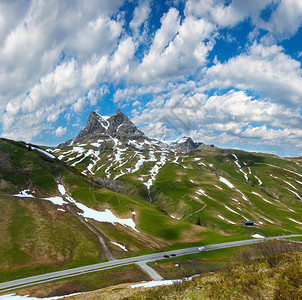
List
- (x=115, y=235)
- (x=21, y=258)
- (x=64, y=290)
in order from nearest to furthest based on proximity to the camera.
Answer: (x=64, y=290) < (x=21, y=258) < (x=115, y=235)

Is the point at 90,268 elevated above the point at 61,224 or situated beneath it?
situated beneath

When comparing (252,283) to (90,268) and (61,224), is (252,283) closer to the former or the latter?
(90,268)

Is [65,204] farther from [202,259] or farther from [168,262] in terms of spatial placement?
[202,259]

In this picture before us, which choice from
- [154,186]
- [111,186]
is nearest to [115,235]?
[154,186]

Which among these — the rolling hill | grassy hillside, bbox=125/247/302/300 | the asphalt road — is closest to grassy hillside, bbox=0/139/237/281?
the rolling hill

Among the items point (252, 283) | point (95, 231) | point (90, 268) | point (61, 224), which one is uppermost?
point (252, 283)

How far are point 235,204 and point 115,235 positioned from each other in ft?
359

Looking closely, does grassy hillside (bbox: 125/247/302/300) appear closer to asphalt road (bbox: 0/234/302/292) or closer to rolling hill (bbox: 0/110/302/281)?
asphalt road (bbox: 0/234/302/292)

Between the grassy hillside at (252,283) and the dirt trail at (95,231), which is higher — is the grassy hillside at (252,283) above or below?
above

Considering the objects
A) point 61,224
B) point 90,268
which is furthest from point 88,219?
point 90,268

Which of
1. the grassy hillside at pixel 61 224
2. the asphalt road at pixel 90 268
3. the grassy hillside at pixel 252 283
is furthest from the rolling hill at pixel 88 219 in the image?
the grassy hillside at pixel 252 283

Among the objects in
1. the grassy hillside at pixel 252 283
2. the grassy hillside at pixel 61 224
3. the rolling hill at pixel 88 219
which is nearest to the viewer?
the grassy hillside at pixel 252 283

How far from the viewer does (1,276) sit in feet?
168

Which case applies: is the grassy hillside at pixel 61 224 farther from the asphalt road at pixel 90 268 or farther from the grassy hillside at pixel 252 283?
the grassy hillside at pixel 252 283
